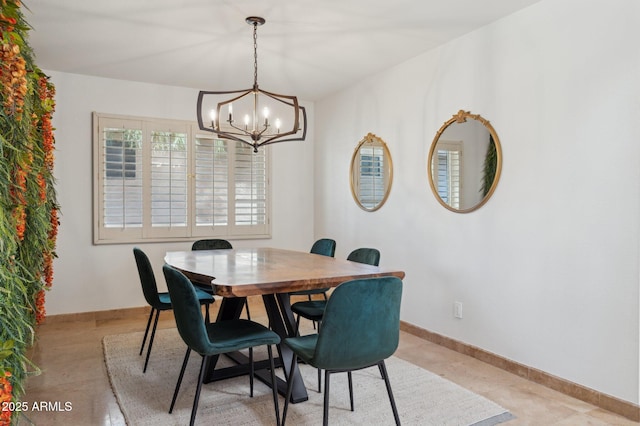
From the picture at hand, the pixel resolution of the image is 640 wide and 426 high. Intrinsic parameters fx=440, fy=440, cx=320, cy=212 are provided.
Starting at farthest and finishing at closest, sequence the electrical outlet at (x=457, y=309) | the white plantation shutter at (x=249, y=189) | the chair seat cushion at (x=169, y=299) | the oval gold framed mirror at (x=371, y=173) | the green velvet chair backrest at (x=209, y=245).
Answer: the white plantation shutter at (x=249, y=189), the oval gold framed mirror at (x=371, y=173), the green velvet chair backrest at (x=209, y=245), the electrical outlet at (x=457, y=309), the chair seat cushion at (x=169, y=299)

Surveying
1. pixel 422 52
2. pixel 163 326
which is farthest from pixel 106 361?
pixel 422 52

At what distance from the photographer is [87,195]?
443 centimetres

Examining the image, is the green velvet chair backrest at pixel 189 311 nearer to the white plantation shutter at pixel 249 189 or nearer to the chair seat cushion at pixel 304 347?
the chair seat cushion at pixel 304 347

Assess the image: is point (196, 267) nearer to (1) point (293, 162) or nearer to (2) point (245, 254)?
(2) point (245, 254)

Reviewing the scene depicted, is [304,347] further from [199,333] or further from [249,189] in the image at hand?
[249,189]

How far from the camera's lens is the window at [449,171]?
3461 mm

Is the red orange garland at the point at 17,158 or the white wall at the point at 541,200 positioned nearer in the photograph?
the red orange garland at the point at 17,158

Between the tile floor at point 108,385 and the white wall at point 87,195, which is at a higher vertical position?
the white wall at point 87,195

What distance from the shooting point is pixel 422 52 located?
3791 millimetres

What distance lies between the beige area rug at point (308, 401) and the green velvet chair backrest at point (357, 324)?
57 cm

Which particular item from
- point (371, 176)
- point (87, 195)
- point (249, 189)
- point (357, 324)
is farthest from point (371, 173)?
point (87, 195)

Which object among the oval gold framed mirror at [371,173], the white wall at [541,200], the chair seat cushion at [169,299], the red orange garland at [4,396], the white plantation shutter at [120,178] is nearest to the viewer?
the red orange garland at [4,396]

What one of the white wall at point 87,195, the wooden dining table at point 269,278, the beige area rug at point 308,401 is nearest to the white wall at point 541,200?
the beige area rug at point 308,401

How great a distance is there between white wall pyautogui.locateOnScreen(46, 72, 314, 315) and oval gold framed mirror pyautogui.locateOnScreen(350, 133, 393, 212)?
1928 millimetres
